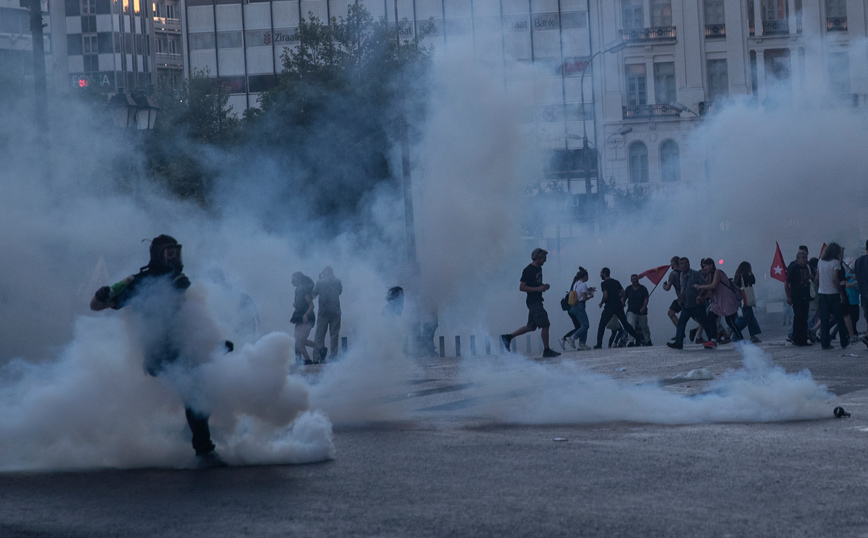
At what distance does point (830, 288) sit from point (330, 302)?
7094mm

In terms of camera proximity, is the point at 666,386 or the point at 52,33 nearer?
the point at 666,386

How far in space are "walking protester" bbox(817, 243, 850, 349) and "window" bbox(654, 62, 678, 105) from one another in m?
29.8

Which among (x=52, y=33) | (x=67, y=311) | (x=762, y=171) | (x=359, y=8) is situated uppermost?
(x=52, y=33)

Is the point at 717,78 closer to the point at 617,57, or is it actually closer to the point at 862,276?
the point at 617,57

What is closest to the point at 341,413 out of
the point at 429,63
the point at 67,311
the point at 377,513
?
the point at 377,513

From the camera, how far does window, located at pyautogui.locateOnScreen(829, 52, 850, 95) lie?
27688 millimetres

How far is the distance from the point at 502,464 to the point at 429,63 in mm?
18948

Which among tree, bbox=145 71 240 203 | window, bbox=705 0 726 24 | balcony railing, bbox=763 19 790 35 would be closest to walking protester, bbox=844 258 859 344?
tree, bbox=145 71 240 203

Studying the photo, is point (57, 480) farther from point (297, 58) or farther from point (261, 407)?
point (297, 58)

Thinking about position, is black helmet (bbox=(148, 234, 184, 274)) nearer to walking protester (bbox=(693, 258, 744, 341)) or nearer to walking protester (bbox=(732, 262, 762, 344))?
walking protester (bbox=(693, 258, 744, 341))

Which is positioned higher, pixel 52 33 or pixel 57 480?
pixel 52 33

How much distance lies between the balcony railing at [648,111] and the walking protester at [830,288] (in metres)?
28.8

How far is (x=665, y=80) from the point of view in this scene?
4478cm

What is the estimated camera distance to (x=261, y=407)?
7133 millimetres
